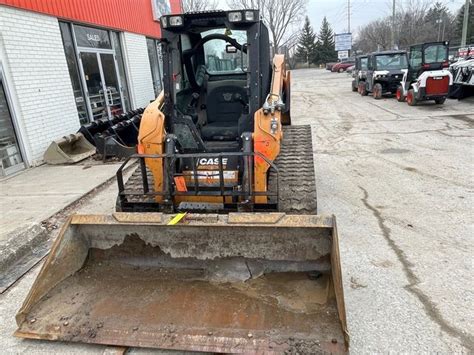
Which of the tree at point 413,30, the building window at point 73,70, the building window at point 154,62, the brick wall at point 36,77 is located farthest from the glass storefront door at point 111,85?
the tree at point 413,30

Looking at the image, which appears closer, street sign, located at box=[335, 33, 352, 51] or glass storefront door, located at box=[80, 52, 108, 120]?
glass storefront door, located at box=[80, 52, 108, 120]

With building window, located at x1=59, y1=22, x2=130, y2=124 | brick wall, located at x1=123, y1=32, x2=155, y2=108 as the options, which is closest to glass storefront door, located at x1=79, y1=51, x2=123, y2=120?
building window, located at x1=59, y1=22, x2=130, y2=124

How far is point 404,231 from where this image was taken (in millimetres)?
4445

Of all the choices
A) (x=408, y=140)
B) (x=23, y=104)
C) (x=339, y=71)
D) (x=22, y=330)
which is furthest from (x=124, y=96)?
(x=339, y=71)

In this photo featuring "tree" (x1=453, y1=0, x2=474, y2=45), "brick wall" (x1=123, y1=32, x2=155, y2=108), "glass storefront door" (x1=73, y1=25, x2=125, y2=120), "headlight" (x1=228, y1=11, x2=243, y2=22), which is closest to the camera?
"headlight" (x1=228, y1=11, x2=243, y2=22)

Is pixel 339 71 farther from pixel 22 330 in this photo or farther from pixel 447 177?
pixel 22 330

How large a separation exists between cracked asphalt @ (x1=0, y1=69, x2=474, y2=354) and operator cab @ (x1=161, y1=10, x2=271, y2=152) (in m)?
1.76

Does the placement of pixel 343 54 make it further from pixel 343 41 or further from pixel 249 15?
pixel 249 15

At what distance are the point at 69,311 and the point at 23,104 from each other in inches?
259

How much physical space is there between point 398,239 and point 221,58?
3311mm

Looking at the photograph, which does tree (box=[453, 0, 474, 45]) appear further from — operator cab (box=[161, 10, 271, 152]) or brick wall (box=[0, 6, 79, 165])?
operator cab (box=[161, 10, 271, 152])

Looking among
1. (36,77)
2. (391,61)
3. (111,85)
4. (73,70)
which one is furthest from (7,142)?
(391,61)

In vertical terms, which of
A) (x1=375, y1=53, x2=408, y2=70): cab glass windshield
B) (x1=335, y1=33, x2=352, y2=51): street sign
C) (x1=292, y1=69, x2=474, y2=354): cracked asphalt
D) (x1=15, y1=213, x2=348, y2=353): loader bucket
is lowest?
(x1=292, y1=69, x2=474, y2=354): cracked asphalt

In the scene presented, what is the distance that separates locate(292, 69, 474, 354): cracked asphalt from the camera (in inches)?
114
